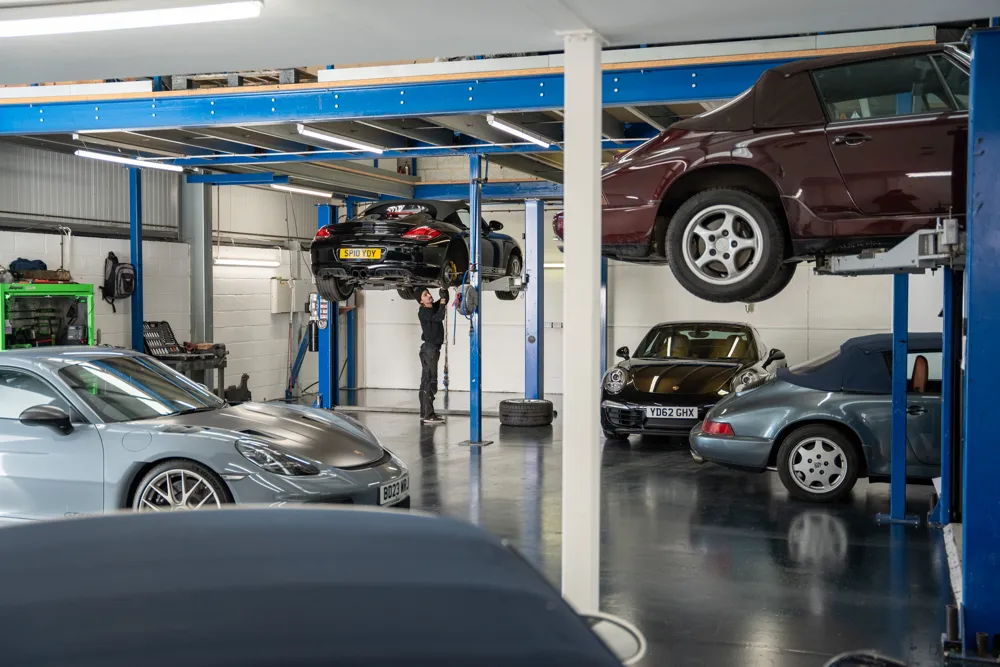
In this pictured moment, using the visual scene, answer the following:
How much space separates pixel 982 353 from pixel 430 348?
9266 mm

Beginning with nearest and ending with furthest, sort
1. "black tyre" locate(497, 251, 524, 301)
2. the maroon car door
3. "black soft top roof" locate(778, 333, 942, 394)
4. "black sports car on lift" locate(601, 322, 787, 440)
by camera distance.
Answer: the maroon car door
"black soft top roof" locate(778, 333, 942, 394)
"black sports car on lift" locate(601, 322, 787, 440)
"black tyre" locate(497, 251, 524, 301)

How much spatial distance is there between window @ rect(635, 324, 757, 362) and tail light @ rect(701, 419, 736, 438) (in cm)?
289

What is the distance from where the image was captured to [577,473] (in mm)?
4641

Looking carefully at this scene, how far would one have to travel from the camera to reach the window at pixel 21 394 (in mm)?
6129

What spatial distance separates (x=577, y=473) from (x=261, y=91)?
14.5 ft

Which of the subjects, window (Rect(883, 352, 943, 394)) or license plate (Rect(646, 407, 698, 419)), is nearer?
window (Rect(883, 352, 943, 394))

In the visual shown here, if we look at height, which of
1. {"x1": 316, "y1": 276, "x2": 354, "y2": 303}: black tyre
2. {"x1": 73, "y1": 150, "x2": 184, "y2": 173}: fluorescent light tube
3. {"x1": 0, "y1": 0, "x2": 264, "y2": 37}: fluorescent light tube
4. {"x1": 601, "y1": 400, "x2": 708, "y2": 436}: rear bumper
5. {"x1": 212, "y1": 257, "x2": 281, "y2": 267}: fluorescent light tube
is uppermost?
{"x1": 73, "y1": 150, "x2": 184, "y2": 173}: fluorescent light tube

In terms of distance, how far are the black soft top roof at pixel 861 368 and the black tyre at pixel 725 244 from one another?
288 centimetres

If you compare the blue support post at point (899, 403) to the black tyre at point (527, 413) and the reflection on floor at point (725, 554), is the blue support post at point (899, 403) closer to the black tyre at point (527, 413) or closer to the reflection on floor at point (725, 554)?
the reflection on floor at point (725, 554)

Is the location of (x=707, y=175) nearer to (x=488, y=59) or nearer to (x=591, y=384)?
(x=591, y=384)

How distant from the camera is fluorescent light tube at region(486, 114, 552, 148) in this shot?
854cm

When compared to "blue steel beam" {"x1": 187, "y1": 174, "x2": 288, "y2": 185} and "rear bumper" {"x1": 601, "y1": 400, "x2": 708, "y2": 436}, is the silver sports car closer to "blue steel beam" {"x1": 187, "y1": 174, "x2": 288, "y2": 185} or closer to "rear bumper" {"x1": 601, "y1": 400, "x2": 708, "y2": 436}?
"rear bumper" {"x1": 601, "y1": 400, "x2": 708, "y2": 436}

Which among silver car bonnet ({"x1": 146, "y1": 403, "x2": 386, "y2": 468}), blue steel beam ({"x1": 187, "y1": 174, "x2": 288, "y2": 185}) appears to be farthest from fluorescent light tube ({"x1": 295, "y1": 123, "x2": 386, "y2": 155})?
blue steel beam ({"x1": 187, "y1": 174, "x2": 288, "y2": 185})

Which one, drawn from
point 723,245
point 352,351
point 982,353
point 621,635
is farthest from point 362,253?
point 352,351
